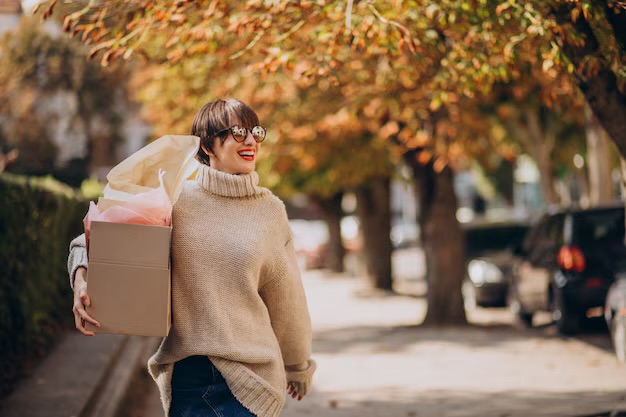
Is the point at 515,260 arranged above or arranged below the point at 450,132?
below

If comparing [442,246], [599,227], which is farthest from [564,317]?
[442,246]

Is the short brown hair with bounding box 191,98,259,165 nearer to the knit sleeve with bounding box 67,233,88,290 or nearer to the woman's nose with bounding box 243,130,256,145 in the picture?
the woman's nose with bounding box 243,130,256,145

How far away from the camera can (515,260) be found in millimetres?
15141

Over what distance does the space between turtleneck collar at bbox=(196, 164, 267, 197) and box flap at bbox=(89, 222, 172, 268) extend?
0.87 feet

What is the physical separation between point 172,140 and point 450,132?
10625 millimetres

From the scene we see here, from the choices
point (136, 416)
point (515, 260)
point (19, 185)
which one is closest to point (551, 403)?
point (136, 416)

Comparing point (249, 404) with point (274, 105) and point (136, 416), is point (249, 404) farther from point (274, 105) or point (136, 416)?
point (274, 105)

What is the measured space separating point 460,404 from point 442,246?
740 centimetres

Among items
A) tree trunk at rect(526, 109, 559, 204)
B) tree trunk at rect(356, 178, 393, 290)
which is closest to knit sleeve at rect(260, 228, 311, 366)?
tree trunk at rect(356, 178, 393, 290)

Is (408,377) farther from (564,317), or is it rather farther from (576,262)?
(576,262)

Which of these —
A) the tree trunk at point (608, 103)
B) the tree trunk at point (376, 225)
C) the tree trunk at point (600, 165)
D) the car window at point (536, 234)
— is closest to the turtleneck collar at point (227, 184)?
the tree trunk at point (608, 103)

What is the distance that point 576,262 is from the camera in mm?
12211

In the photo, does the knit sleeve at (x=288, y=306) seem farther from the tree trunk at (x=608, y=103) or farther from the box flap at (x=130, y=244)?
the tree trunk at (x=608, y=103)

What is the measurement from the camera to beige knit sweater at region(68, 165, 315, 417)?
11.6 feet
